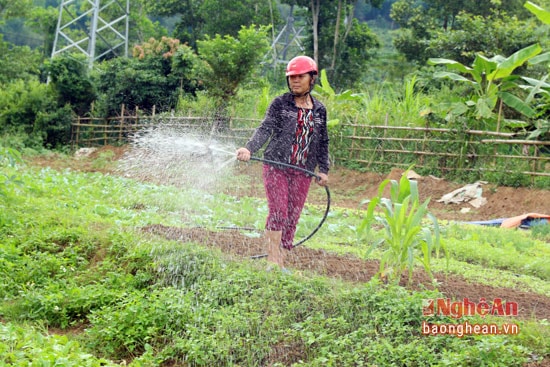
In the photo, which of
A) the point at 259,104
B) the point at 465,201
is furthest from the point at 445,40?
the point at 465,201

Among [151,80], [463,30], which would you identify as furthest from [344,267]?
[151,80]

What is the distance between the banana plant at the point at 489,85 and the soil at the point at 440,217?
172 cm

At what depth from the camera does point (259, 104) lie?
62.5 feet

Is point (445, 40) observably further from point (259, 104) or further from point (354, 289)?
point (354, 289)

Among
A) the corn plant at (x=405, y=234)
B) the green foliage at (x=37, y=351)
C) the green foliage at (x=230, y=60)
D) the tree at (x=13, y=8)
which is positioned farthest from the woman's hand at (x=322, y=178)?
the tree at (x=13, y=8)

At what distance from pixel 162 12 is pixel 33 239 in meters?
29.5

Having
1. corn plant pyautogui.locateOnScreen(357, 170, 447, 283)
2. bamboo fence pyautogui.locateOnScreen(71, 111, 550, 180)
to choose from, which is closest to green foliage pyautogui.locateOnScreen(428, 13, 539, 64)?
bamboo fence pyautogui.locateOnScreen(71, 111, 550, 180)

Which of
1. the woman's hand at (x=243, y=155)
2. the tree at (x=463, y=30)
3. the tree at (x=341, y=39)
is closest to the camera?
the woman's hand at (x=243, y=155)

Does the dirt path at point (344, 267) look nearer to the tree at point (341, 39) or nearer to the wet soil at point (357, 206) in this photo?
the wet soil at point (357, 206)

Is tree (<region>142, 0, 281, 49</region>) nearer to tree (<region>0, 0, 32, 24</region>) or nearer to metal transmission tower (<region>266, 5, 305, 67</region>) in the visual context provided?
metal transmission tower (<region>266, 5, 305, 67</region>)

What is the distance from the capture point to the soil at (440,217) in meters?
5.42

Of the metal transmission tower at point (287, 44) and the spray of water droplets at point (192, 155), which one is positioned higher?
the metal transmission tower at point (287, 44)

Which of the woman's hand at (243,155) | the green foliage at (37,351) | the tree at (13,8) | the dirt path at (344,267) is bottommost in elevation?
the dirt path at (344,267)

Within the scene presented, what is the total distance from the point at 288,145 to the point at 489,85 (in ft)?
34.0
